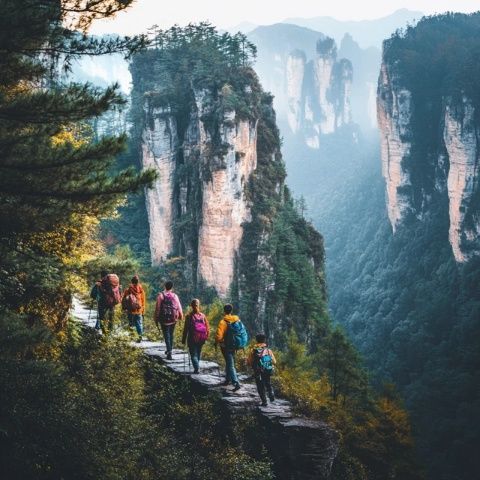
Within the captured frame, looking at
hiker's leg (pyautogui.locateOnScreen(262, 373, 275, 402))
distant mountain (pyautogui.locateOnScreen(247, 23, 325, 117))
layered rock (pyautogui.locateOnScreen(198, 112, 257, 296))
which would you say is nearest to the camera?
hiker's leg (pyautogui.locateOnScreen(262, 373, 275, 402))

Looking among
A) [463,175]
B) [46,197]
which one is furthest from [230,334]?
[463,175]

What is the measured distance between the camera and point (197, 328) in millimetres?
8211

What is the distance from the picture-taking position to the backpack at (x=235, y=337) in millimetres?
7918

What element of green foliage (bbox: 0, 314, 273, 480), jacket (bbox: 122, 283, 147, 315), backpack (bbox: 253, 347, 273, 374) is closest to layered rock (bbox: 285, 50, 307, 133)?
jacket (bbox: 122, 283, 147, 315)

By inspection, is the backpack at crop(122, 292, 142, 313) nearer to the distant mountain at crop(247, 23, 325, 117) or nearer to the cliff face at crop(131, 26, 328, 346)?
the cliff face at crop(131, 26, 328, 346)

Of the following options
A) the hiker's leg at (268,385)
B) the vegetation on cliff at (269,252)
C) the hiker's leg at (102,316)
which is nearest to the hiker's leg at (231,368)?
the hiker's leg at (268,385)

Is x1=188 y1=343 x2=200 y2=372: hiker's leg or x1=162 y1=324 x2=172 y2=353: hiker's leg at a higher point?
x1=162 y1=324 x2=172 y2=353: hiker's leg

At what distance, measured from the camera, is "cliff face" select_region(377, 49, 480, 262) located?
5172cm

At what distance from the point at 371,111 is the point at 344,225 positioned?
286ft

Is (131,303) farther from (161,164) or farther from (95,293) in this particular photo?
(161,164)

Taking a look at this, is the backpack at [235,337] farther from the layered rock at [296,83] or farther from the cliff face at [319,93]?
the layered rock at [296,83]

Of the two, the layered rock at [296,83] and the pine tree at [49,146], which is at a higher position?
the layered rock at [296,83]

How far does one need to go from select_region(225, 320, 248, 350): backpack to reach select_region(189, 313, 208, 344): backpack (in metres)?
0.51

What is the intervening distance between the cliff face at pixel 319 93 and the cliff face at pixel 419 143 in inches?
2520
